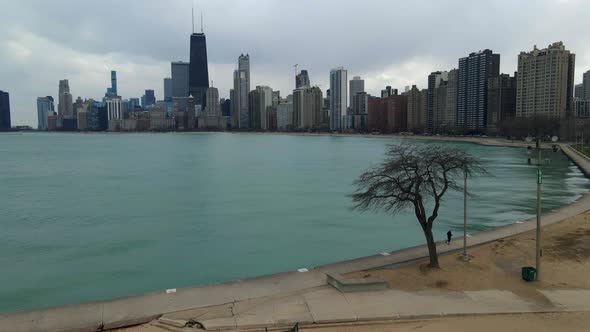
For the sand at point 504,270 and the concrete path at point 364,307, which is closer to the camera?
the concrete path at point 364,307

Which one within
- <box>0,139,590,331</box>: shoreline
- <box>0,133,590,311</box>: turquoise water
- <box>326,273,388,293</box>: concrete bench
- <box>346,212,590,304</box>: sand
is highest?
<box>326,273,388,293</box>: concrete bench

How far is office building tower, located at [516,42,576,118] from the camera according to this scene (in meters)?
164

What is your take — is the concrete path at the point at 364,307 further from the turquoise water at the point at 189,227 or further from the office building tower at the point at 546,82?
the office building tower at the point at 546,82

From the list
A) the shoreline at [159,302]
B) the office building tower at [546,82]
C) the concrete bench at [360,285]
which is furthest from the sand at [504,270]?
the office building tower at [546,82]

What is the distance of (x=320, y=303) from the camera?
13.1m

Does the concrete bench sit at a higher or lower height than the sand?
higher

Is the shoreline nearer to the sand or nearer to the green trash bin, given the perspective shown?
the sand

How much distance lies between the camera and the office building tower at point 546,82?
164250mm

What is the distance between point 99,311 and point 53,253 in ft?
44.7

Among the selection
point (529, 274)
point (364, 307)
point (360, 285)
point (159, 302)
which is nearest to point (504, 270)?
point (529, 274)

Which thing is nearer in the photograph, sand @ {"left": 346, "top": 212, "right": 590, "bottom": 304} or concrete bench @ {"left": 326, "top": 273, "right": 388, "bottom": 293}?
concrete bench @ {"left": 326, "top": 273, "right": 388, "bottom": 293}

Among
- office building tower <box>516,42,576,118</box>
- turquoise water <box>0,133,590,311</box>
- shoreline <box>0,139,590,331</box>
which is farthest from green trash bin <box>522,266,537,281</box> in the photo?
office building tower <box>516,42,576,118</box>

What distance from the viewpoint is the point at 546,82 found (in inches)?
6654

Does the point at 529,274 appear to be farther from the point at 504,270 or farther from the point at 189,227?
the point at 189,227
